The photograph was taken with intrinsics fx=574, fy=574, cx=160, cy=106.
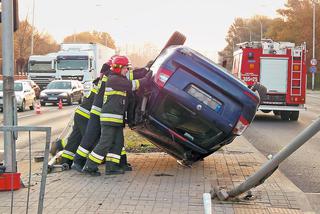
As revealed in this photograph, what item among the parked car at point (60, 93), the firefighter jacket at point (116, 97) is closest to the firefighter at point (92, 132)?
the firefighter jacket at point (116, 97)

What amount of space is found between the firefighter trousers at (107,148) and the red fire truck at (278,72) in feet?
43.5

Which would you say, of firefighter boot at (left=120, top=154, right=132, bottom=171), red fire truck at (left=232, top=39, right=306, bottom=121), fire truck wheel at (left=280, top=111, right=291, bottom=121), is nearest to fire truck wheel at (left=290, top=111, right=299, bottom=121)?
red fire truck at (left=232, top=39, right=306, bottom=121)

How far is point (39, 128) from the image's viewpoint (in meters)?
4.88

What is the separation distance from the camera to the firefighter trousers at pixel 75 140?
931 centimetres

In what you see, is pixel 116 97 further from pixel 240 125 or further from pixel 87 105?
pixel 240 125

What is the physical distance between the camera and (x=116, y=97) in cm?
846

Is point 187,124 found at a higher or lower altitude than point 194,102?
lower

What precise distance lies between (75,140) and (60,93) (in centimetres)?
2456

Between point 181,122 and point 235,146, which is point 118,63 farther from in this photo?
point 235,146

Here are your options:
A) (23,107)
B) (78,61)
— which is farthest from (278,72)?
(78,61)

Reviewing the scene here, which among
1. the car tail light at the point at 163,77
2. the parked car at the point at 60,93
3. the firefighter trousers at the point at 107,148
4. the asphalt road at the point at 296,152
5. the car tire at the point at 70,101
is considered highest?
the car tail light at the point at 163,77

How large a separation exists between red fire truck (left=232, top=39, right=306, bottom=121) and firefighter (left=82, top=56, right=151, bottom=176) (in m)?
13.3

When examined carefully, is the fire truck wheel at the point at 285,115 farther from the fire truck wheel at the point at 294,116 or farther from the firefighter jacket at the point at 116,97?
the firefighter jacket at the point at 116,97

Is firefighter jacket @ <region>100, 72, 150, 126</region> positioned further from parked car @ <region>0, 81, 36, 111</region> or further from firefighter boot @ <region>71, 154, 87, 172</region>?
parked car @ <region>0, 81, 36, 111</region>
